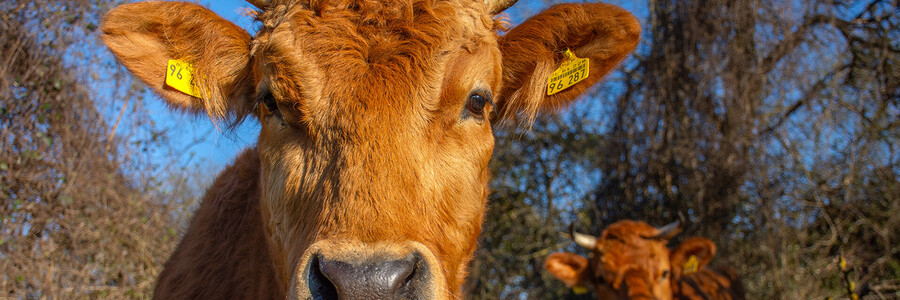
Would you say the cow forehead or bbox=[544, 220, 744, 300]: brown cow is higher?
the cow forehead

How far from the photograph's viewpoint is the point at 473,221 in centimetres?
255

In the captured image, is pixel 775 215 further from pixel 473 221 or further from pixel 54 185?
pixel 54 185

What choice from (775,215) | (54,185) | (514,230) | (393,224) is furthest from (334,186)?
(514,230)

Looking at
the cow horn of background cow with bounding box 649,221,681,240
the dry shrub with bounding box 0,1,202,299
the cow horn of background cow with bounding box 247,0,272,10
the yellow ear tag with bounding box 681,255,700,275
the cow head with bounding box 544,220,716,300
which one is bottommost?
the yellow ear tag with bounding box 681,255,700,275

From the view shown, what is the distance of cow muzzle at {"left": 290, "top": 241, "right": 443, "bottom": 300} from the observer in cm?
167

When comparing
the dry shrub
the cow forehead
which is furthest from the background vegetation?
the cow forehead

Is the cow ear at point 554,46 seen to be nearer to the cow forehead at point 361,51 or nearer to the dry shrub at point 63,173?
the cow forehead at point 361,51

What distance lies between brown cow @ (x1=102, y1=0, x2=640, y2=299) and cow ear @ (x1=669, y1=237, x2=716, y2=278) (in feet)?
12.8

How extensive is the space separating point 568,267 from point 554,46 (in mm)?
4553

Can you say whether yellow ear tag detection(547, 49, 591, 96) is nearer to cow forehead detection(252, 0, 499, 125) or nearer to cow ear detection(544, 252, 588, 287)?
cow forehead detection(252, 0, 499, 125)

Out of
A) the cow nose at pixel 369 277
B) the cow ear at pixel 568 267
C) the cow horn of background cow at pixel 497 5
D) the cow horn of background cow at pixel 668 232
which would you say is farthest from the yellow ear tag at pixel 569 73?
the cow ear at pixel 568 267

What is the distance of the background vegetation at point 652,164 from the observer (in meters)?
5.00

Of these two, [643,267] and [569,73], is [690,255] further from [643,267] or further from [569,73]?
A: [569,73]

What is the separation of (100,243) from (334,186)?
4557 mm
